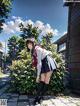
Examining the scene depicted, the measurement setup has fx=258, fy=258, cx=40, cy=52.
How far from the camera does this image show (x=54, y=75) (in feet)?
29.6

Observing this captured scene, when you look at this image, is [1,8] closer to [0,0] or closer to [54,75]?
[0,0]

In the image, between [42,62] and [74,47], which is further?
[74,47]

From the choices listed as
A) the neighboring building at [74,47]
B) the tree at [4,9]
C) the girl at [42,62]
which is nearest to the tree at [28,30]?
the tree at [4,9]

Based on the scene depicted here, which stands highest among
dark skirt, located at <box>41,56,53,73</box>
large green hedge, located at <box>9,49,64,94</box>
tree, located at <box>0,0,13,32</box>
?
tree, located at <box>0,0,13,32</box>

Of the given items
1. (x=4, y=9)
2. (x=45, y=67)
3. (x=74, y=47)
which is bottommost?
(x=45, y=67)

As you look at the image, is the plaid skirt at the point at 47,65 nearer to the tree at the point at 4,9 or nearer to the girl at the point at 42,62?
the girl at the point at 42,62

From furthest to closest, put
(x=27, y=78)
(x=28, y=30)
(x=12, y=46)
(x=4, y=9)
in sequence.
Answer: (x=12, y=46), (x=28, y=30), (x=4, y=9), (x=27, y=78)

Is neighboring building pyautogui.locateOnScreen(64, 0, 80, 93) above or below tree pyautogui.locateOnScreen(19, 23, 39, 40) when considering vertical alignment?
below

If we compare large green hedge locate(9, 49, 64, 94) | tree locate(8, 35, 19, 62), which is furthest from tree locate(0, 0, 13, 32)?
tree locate(8, 35, 19, 62)

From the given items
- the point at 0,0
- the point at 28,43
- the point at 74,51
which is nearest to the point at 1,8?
the point at 0,0

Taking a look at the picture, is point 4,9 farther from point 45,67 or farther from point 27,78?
point 45,67

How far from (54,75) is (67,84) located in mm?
1703

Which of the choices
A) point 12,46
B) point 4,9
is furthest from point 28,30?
point 12,46

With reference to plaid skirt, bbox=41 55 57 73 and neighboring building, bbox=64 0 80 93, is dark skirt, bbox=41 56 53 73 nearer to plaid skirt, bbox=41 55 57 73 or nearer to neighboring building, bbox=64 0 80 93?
plaid skirt, bbox=41 55 57 73
